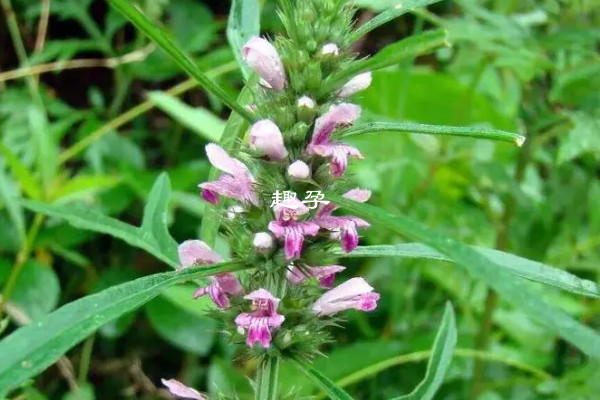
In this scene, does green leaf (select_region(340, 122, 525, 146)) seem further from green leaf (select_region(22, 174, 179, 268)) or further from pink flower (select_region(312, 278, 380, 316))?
green leaf (select_region(22, 174, 179, 268))

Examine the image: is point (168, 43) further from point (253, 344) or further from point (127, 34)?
point (127, 34)

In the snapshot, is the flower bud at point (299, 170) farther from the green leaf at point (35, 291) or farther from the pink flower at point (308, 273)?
the green leaf at point (35, 291)

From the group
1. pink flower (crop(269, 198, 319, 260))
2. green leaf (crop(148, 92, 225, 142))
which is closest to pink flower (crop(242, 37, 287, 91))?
pink flower (crop(269, 198, 319, 260))

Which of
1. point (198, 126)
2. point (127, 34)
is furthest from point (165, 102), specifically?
point (127, 34)

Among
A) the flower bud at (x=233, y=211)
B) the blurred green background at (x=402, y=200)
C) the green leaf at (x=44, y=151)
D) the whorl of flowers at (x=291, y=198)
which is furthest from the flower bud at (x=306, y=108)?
the green leaf at (x=44, y=151)

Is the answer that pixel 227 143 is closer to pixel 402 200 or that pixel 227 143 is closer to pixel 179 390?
pixel 179 390
